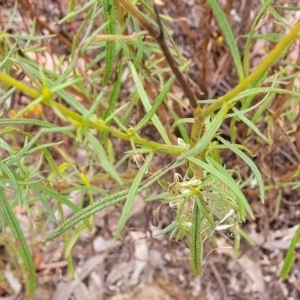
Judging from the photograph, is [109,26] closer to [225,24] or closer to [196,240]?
[225,24]

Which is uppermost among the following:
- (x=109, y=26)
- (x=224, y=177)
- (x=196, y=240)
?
(x=109, y=26)

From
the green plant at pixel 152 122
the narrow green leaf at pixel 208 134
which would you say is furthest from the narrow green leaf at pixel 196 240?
the narrow green leaf at pixel 208 134

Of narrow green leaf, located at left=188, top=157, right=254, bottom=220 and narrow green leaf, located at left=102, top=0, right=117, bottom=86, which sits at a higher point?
narrow green leaf, located at left=102, top=0, right=117, bottom=86

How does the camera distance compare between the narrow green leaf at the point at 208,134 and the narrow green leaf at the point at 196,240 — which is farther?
the narrow green leaf at the point at 196,240

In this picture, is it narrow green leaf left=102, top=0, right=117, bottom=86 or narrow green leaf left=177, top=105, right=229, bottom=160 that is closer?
narrow green leaf left=177, top=105, right=229, bottom=160

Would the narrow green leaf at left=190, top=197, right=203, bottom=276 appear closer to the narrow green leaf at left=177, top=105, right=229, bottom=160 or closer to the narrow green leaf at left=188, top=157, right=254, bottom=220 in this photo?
the narrow green leaf at left=188, top=157, right=254, bottom=220

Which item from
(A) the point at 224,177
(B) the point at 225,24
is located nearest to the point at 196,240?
(A) the point at 224,177

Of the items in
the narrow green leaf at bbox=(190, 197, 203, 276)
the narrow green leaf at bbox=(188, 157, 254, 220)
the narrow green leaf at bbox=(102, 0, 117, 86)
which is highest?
the narrow green leaf at bbox=(102, 0, 117, 86)

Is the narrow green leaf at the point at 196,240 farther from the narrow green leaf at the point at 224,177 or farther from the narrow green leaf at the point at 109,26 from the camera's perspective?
the narrow green leaf at the point at 109,26

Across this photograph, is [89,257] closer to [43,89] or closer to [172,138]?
[172,138]

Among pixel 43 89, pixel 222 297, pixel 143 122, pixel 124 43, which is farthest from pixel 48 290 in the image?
pixel 43 89

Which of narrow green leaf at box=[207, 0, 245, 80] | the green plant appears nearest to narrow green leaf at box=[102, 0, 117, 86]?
the green plant
